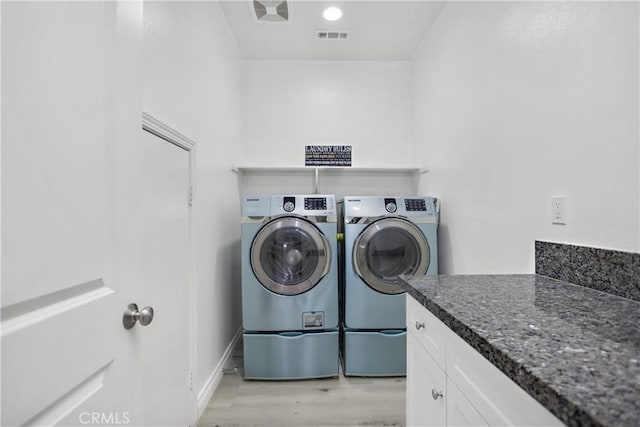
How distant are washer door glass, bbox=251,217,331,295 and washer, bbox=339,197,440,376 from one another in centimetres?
22

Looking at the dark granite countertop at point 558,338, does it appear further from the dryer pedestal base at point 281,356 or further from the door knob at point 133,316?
the dryer pedestal base at point 281,356

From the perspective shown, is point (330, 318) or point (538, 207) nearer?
point (538, 207)

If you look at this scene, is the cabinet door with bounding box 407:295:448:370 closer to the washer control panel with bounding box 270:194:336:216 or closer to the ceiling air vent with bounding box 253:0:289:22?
the washer control panel with bounding box 270:194:336:216

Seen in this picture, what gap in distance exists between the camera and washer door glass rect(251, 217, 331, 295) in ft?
6.96

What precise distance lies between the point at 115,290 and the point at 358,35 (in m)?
2.70

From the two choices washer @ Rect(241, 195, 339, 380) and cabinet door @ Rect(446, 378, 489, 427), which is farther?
washer @ Rect(241, 195, 339, 380)

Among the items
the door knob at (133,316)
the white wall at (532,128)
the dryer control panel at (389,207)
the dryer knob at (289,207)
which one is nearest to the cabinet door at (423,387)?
the white wall at (532,128)

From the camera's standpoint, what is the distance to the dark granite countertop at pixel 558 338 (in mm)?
421

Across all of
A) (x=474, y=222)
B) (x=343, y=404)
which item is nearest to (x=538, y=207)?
(x=474, y=222)

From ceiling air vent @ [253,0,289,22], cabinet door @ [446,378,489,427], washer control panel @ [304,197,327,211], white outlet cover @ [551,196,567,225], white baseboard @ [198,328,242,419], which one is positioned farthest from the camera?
washer control panel @ [304,197,327,211]

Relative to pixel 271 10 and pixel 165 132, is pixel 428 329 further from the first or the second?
pixel 271 10

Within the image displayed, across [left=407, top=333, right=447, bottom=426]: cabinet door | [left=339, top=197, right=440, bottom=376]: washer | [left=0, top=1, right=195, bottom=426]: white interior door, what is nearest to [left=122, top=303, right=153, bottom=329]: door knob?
[left=0, top=1, right=195, bottom=426]: white interior door

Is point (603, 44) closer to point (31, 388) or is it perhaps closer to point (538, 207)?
point (538, 207)

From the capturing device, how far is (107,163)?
692 mm
